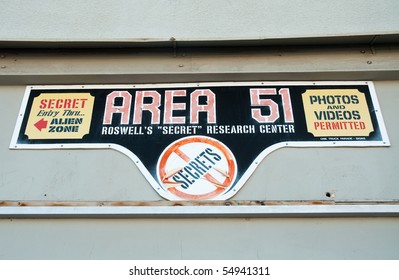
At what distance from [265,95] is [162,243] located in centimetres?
115

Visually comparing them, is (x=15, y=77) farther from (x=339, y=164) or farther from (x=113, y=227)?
(x=339, y=164)

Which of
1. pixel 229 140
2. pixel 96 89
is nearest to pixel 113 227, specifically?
pixel 229 140

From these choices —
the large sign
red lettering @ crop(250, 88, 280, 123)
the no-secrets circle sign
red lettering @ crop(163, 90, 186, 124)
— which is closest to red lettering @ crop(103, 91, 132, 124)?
the large sign

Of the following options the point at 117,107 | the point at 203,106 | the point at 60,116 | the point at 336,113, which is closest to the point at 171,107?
the point at 203,106

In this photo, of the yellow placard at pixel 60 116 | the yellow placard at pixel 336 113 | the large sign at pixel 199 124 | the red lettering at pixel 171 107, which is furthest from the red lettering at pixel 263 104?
the yellow placard at pixel 60 116

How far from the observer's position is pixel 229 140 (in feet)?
7.88

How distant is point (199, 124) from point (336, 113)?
2.79ft

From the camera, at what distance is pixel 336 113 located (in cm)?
248

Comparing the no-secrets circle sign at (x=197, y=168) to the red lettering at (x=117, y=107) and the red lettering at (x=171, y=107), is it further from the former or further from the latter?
the red lettering at (x=117, y=107)

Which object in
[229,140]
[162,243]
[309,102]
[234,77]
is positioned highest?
[234,77]

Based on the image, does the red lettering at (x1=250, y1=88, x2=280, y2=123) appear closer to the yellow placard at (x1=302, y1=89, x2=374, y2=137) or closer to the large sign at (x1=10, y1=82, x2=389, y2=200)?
the large sign at (x1=10, y1=82, x2=389, y2=200)

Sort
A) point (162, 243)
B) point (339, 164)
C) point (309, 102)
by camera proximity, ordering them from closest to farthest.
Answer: point (162, 243) → point (339, 164) → point (309, 102)

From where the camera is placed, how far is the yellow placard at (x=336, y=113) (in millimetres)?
2424

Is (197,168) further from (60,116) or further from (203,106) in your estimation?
(60,116)
